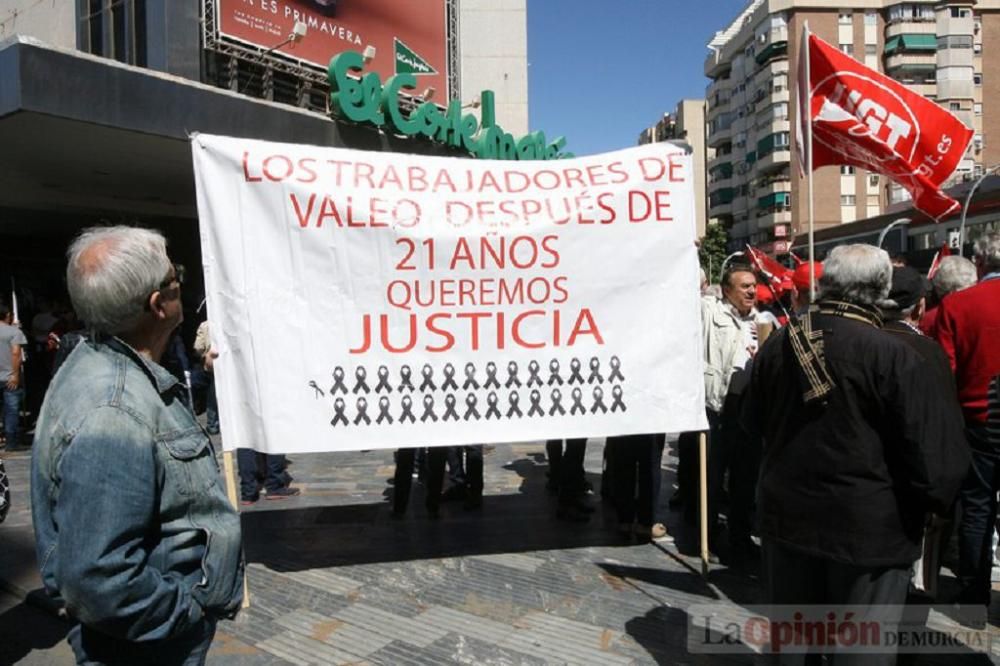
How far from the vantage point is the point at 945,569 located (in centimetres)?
485

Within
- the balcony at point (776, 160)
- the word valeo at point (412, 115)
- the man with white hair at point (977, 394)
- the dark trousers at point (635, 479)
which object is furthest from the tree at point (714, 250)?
the man with white hair at point (977, 394)

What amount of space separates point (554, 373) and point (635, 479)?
4.42ft

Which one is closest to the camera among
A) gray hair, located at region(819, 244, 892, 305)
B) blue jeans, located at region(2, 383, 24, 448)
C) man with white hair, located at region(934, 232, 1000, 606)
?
gray hair, located at region(819, 244, 892, 305)

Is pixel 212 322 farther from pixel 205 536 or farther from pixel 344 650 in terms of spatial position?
pixel 205 536

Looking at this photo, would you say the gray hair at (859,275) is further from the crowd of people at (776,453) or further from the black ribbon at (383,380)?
the black ribbon at (383,380)

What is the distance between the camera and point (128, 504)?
1665 mm

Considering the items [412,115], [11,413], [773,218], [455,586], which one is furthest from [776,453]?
[773,218]

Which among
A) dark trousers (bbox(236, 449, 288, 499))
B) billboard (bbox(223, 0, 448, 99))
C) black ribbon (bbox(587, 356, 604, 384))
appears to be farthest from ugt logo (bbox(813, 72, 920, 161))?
billboard (bbox(223, 0, 448, 99))

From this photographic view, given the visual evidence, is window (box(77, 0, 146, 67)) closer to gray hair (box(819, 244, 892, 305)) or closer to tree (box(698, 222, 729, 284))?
gray hair (box(819, 244, 892, 305))

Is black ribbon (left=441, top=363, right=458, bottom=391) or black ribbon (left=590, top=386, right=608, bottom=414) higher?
black ribbon (left=441, top=363, right=458, bottom=391)

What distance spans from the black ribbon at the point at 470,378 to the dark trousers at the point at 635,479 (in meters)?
1.34

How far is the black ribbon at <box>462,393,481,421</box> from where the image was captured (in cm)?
453

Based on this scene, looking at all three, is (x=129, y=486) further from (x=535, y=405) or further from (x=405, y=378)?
(x=535, y=405)

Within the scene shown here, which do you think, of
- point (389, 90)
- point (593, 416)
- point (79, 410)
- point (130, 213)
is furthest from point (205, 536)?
point (130, 213)
